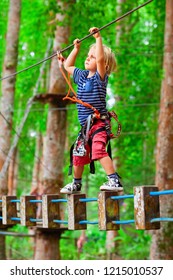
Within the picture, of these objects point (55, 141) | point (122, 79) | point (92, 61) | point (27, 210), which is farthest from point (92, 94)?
point (122, 79)

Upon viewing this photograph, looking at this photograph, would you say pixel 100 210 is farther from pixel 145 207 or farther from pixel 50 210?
pixel 50 210

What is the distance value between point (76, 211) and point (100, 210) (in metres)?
0.40

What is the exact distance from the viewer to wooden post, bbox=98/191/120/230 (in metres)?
5.07

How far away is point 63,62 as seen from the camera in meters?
5.64

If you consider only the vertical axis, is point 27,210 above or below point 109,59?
below

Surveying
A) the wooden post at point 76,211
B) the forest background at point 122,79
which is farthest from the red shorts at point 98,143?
the forest background at point 122,79

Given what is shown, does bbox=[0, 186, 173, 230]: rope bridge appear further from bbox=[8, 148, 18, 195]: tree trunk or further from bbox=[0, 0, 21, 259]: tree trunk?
bbox=[8, 148, 18, 195]: tree trunk

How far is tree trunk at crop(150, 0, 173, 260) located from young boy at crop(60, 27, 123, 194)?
4.74 meters

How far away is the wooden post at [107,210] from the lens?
507cm

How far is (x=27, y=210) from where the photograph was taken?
21.1 feet

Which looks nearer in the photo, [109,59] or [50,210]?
[109,59]

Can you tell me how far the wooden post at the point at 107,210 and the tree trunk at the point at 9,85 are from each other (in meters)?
5.54

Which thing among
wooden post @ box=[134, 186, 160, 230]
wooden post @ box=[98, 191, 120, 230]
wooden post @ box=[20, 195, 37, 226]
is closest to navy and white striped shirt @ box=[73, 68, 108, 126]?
wooden post @ box=[98, 191, 120, 230]
